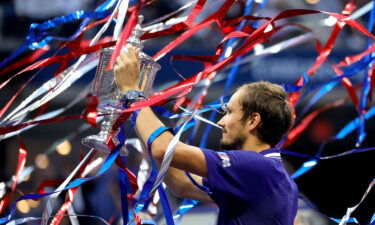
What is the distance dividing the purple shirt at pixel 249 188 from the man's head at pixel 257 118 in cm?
10

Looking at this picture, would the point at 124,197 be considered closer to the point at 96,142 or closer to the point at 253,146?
the point at 96,142

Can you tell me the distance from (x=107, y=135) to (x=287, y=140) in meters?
1.08

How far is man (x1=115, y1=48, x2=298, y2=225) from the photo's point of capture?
67.3 inches

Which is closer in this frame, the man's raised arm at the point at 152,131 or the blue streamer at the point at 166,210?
the man's raised arm at the point at 152,131

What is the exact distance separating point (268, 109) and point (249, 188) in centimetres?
29

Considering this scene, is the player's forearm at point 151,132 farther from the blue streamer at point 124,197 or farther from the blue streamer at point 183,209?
the blue streamer at point 183,209

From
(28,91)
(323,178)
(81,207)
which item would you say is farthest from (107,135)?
(323,178)

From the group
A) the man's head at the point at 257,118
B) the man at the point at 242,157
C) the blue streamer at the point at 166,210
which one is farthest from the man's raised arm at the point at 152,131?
the man's head at the point at 257,118

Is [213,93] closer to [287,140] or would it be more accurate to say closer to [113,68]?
[287,140]

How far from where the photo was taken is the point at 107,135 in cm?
188

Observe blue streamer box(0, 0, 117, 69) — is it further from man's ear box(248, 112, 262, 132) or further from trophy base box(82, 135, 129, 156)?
man's ear box(248, 112, 262, 132)

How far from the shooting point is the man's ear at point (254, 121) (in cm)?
195

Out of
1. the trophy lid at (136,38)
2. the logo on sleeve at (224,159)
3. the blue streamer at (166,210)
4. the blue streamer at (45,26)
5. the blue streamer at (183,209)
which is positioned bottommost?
the blue streamer at (183,209)

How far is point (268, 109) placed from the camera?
6.41ft
